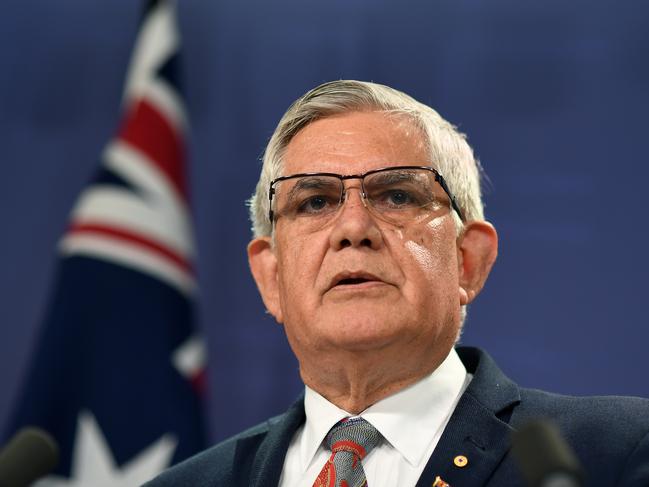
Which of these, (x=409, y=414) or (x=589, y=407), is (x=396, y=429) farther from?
(x=589, y=407)

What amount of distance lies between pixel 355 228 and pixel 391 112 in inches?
13.5

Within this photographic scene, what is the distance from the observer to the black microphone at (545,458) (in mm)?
1031

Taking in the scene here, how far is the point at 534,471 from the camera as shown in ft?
3.47

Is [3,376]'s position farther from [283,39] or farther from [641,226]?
[641,226]

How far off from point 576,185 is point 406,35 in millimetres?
869

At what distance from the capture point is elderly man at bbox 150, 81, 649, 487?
1.96 meters

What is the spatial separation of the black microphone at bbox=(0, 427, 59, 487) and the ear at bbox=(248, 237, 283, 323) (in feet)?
3.36

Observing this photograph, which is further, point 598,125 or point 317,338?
point 598,125

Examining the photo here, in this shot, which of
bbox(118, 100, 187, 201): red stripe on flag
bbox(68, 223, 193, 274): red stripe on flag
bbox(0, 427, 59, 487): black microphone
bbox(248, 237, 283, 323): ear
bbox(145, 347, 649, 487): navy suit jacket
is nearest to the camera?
bbox(0, 427, 59, 487): black microphone

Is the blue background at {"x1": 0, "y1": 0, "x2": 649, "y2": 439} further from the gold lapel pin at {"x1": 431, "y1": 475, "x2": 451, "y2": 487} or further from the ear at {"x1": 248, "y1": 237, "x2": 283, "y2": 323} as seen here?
the gold lapel pin at {"x1": 431, "y1": 475, "x2": 451, "y2": 487}

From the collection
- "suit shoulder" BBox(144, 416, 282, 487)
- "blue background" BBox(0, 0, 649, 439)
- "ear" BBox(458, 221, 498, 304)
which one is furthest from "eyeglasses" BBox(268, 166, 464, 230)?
"blue background" BBox(0, 0, 649, 439)

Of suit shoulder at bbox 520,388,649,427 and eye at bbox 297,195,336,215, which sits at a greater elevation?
eye at bbox 297,195,336,215

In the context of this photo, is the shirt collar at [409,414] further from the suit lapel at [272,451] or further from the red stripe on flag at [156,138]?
the red stripe on flag at [156,138]

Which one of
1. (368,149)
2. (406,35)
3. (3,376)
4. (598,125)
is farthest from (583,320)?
(3,376)
